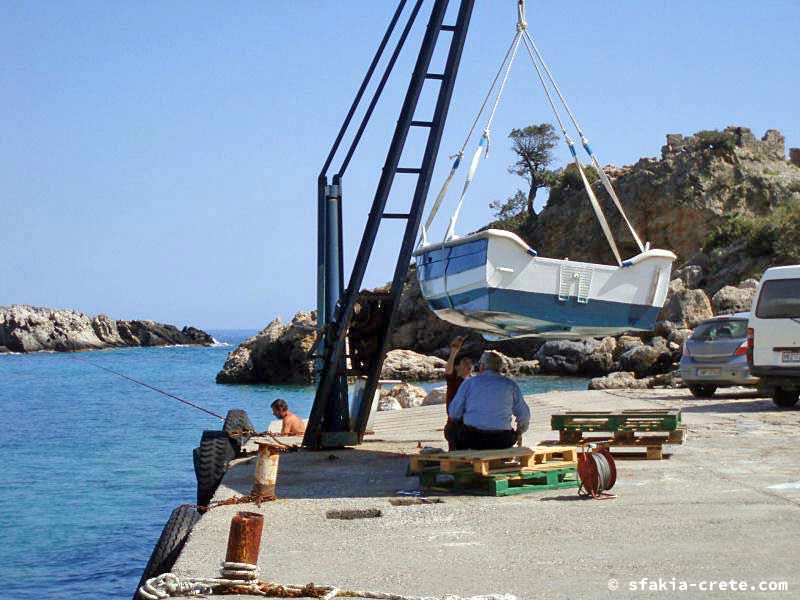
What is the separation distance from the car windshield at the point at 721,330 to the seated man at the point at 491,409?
45.6ft

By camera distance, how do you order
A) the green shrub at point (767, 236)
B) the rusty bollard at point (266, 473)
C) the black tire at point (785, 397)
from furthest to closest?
the green shrub at point (767, 236) < the black tire at point (785, 397) < the rusty bollard at point (266, 473)

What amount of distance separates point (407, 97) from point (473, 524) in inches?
280

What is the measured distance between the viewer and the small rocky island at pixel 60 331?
532ft

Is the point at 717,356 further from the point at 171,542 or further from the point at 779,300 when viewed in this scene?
the point at 171,542

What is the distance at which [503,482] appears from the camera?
11102mm

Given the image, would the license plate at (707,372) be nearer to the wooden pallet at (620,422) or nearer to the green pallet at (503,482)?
the wooden pallet at (620,422)

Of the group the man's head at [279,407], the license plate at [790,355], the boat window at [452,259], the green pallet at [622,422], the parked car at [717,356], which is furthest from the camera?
the parked car at [717,356]

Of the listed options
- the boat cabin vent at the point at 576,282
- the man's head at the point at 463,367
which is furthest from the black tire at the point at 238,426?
the boat cabin vent at the point at 576,282

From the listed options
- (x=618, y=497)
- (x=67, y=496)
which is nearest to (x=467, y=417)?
(x=618, y=497)

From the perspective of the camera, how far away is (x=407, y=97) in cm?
1482

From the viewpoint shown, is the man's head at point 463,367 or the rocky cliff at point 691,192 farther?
the rocky cliff at point 691,192

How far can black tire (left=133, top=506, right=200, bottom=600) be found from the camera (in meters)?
9.52

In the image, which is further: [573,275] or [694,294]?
[694,294]

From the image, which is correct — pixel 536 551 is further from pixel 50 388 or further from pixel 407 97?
pixel 50 388
